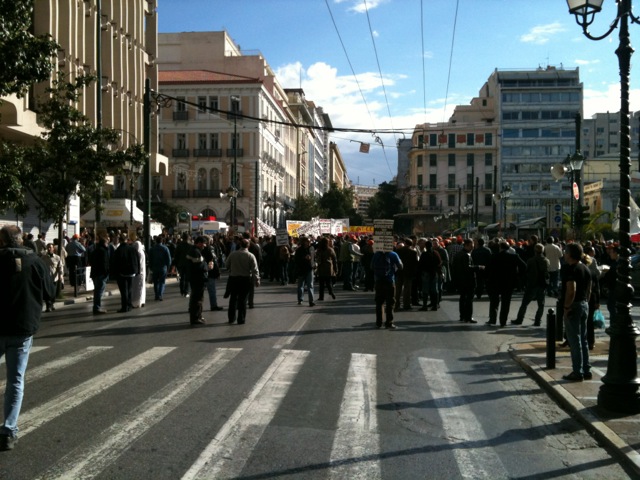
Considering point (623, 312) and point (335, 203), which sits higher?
point (335, 203)

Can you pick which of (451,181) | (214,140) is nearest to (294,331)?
(214,140)

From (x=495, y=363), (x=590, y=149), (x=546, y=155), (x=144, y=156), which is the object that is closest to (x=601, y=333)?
(x=495, y=363)

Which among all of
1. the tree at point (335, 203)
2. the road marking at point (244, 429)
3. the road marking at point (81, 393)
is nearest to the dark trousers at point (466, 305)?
the road marking at point (244, 429)

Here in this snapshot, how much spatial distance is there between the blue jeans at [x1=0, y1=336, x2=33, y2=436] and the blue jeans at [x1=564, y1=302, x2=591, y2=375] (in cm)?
638

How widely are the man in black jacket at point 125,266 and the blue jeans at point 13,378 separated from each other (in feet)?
33.2

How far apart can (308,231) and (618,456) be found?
32559 mm

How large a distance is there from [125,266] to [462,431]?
10916mm

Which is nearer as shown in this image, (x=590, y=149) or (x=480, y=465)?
(x=480, y=465)

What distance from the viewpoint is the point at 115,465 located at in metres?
5.33

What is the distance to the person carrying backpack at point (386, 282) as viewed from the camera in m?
13.9

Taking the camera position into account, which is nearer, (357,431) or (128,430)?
(128,430)

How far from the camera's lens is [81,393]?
25.5 ft

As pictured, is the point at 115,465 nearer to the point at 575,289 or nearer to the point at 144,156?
the point at 575,289

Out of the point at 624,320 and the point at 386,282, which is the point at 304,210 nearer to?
the point at 386,282
